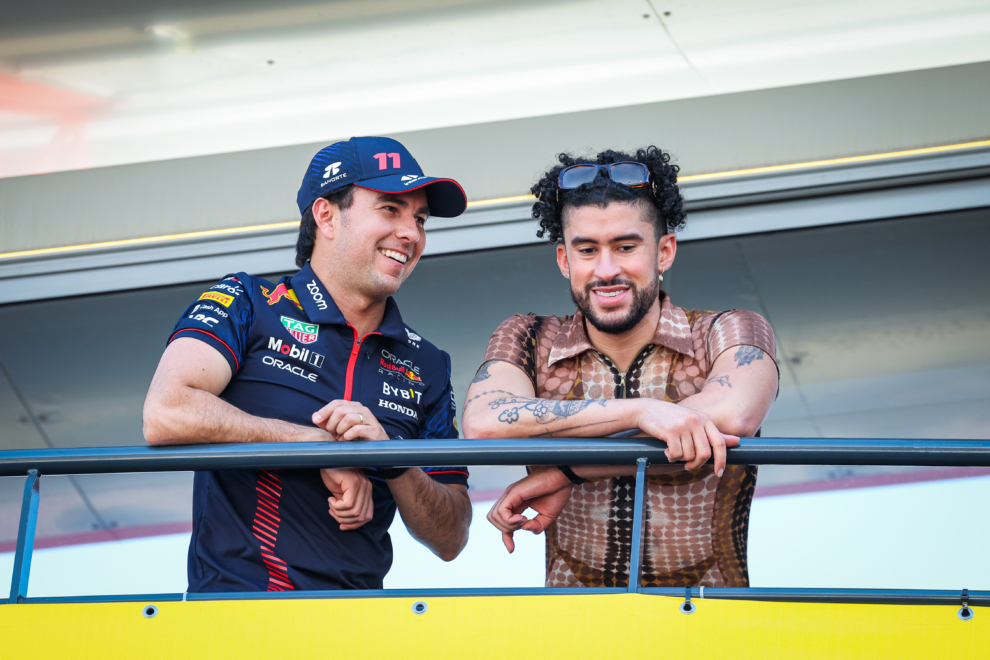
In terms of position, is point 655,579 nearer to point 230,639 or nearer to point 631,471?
Answer: point 631,471

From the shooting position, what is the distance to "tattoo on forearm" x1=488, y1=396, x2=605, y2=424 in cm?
172

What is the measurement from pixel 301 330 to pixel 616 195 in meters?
0.73

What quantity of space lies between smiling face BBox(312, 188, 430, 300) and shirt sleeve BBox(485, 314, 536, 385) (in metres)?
0.27

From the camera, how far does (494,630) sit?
156 cm

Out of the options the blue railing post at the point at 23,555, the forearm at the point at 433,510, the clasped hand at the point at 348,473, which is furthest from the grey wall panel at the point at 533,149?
the blue railing post at the point at 23,555

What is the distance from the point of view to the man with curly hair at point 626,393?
1702mm

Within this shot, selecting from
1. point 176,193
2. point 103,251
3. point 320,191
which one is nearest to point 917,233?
point 320,191

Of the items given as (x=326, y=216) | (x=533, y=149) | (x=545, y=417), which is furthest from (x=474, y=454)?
(x=533, y=149)

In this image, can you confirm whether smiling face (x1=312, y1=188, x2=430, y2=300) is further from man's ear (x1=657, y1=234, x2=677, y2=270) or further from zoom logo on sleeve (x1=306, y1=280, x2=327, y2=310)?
man's ear (x1=657, y1=234, x2=677, y2=270)

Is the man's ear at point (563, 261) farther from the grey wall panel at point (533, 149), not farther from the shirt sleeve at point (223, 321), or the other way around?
the grey wall panel at point (533, 149)

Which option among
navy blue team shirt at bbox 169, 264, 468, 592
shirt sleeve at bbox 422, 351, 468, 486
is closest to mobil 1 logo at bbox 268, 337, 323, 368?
navy blue team shirt at bbox 169, 264, 468, 592

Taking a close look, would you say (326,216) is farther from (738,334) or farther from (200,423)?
(738,334)

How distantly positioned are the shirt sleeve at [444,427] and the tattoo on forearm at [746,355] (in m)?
0.65

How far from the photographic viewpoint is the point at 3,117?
386cm
